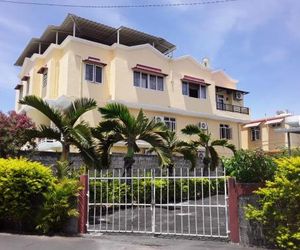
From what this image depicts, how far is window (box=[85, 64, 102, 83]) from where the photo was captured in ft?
85.8

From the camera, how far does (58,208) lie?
10.4 m

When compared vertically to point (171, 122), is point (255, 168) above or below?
below

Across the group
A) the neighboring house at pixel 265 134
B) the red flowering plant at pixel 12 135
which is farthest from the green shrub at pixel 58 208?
the neighboring house at pixel 265 134

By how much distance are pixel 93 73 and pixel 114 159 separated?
9971 mm

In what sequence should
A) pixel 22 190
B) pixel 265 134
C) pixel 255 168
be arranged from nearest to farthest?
1. pixel 255 168
2. pixel 22 190
3. pixel 265 134

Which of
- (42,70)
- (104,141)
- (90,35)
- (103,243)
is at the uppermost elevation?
(90,35)

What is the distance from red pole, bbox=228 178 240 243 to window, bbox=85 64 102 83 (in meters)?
18.5

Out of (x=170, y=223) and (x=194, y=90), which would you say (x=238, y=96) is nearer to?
(x=194, y=90)

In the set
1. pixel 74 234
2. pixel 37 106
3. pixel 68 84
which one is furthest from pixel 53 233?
pixel 68 84

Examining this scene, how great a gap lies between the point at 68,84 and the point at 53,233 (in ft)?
51.4

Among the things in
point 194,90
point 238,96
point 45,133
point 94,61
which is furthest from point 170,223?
point 238,96

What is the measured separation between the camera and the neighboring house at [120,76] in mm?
25812

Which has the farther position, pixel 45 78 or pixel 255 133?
pixel 255 133

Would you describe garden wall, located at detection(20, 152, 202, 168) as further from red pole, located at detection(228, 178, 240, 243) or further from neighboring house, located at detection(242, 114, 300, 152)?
neighboring house, located at detection(242, 114, 300, 152)
